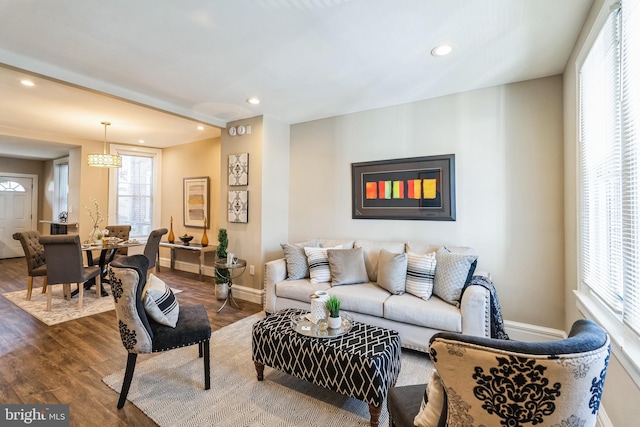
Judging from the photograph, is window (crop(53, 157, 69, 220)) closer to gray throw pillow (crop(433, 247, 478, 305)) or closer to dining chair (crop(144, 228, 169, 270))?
Answer: dining chair (crop(144, 228, 169, 270))

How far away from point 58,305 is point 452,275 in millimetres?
4861

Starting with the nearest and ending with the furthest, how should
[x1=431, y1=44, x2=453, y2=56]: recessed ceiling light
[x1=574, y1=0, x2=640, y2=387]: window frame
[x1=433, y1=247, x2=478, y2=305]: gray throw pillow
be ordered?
[x1=574, y1=0, x2=640, y2=387]: window frame < [x1=431, y1=44, x2=453, y2=56]: recessed ceiling light < [x1=433, y1=247, x2=478, y2=305]: gray throw pillow

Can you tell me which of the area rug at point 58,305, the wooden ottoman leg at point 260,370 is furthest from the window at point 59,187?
the wooden ottoman leg at point 260,370

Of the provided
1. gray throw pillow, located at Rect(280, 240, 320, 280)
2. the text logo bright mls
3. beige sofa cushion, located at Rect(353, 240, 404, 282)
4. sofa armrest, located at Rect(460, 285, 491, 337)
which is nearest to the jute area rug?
the text logo bright mls

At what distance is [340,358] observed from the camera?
1.85m

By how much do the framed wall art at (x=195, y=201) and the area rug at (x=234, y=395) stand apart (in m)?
3.55

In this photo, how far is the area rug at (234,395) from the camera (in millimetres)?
1857

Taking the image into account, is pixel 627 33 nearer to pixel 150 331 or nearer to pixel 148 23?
pixel 148 23

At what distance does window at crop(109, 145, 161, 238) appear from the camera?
608cm

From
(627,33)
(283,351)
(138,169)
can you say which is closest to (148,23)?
(283,351)

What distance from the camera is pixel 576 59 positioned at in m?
2.28

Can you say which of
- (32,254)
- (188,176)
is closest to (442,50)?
(188,176)

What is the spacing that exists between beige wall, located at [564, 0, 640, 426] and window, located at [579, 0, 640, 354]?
16cm

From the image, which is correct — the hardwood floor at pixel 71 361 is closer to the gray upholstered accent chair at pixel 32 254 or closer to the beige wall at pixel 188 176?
the gray upholstered accent chair at pixel 32 254
